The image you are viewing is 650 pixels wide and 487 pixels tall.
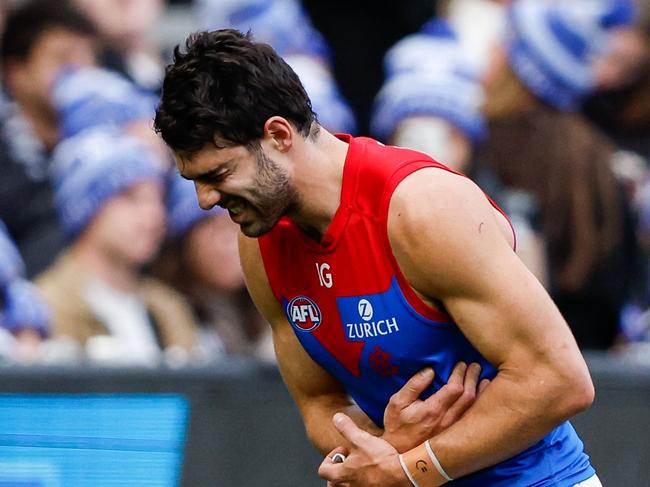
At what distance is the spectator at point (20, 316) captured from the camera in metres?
6.66

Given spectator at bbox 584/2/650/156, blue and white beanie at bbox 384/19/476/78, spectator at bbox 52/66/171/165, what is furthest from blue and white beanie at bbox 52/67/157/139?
spectator at bbox 584/2/650/156

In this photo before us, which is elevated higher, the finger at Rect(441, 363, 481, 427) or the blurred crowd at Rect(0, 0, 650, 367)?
the blurred crowd at Rect(0, 0, 650, 367)

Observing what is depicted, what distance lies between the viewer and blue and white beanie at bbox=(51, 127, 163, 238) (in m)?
7.03

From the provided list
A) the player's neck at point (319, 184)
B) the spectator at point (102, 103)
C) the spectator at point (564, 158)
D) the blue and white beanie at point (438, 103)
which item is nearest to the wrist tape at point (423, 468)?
the player's neck at point (319, 184)

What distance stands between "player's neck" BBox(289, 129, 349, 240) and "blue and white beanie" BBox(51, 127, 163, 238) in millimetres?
3768

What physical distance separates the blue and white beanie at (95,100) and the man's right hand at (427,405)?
4.18 meters

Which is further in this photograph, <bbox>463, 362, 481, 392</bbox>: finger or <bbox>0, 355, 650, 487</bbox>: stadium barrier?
<bbox>0, 355, 650, 487</bbox>: stadium barrier

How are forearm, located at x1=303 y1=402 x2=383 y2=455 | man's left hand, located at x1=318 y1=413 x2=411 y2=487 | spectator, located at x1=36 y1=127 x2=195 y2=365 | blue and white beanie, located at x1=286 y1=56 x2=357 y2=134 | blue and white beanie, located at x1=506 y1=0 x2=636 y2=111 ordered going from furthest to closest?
blue and white beanie, located at x1=506 y1=0 x2=636 y2=111
blue and white beanie, located at x1=286 y1=56 x2=357 y2=134
spectator, located at x1=36 y1=127 x2=195 y2=365
forearm, located at x1=303 y1=402 x2=383 y2=455
man's left hand, located at x1=318 y1=413 x2=411 y2=487

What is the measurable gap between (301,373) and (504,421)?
82 cm

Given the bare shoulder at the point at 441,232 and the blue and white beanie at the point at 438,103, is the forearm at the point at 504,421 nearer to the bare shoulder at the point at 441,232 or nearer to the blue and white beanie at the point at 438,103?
the bare shoulder at the point at 441,232

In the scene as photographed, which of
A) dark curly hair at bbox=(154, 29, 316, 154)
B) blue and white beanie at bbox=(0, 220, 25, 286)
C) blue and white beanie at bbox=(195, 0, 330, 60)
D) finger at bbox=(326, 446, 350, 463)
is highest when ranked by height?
blue and white beanie at bbox=(195, 0, 330, 60)

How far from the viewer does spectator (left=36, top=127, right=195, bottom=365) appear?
6.82 metres

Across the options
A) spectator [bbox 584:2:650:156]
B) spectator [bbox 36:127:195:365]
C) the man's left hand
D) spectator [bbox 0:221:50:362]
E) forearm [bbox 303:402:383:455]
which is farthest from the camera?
spectator [bbox 584:2:650:156]

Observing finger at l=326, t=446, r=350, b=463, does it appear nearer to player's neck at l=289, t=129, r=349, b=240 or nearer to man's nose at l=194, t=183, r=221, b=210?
player's neck at l=289, t=129, r=349, b=240
